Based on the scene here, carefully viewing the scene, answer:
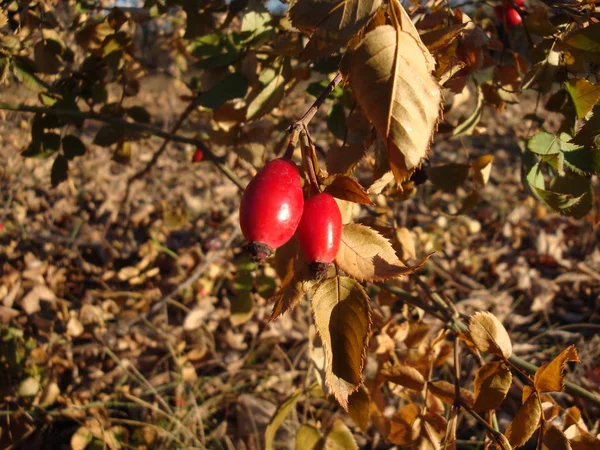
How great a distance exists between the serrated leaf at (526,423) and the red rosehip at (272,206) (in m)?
0.64

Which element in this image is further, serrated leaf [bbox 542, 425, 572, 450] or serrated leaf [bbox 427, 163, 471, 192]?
serrated leaf [bbox 427, 163, 471, 192]

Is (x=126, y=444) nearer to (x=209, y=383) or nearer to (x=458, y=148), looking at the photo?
(x=209, y=383)

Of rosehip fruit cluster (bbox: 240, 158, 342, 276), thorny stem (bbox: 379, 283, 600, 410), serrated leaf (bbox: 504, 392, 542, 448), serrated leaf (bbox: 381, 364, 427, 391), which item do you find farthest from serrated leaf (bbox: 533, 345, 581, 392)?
rosehip fruit cluster (bbox: 240, 158, 342, 276)

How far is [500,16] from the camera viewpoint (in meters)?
1.66

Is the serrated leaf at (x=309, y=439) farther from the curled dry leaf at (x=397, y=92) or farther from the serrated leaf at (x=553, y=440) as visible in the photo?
the curled dry leaf at (x=397, y=92)

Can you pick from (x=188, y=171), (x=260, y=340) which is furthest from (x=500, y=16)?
(x=188, y=171)

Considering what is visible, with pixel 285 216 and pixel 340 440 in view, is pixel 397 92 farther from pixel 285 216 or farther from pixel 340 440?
pixel 340 440

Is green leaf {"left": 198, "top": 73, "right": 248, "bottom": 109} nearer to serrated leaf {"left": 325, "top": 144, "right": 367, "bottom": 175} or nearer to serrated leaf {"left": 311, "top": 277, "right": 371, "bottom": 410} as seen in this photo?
serrated leaf {"left": 325, "top": 144, "right": 367, "bottom": 175}

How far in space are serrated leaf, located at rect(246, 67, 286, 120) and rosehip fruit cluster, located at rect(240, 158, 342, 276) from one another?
0.51m

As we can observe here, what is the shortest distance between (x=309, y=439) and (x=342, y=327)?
687mm

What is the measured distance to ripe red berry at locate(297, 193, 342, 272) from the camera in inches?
25.3

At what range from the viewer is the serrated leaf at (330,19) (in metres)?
0.60

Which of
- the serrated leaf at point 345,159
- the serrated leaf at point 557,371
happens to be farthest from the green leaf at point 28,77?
the serrated leaf at point 557,371

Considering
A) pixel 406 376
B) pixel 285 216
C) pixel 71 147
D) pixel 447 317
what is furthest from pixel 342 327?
pixel 71 147
